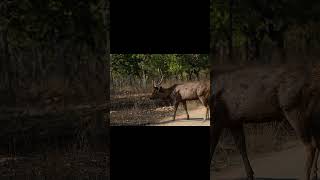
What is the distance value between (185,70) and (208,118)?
69cm

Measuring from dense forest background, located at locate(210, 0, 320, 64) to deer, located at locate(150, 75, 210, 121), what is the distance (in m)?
3.10

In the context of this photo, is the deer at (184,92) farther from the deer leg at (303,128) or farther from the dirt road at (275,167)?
the dirt road at (275,167)

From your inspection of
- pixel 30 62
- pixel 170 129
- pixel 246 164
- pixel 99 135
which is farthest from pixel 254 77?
pixel 30 62

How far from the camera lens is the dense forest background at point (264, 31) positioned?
30.6 ft

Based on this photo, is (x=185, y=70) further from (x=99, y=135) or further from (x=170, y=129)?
(x=99, y=135)

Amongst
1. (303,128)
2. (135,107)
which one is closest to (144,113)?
(135,107)

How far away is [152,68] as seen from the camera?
573cm

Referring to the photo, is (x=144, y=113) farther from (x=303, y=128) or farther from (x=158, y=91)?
(x=303, y=128)

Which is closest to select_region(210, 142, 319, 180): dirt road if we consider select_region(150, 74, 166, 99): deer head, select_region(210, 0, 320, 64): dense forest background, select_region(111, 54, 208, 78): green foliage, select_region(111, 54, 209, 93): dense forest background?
select_region(210, 0, 320, 64): dense forest background

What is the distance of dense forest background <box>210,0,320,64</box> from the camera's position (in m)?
9.31

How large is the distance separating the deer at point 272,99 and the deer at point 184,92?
734 millimetres

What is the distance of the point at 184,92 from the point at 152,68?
62 cm

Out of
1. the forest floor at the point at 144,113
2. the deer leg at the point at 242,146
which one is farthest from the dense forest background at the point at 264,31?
the forest floor at the point at 144,113

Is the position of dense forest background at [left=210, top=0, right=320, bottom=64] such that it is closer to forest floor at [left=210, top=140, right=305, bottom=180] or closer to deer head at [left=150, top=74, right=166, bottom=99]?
forest floor at [left=210, top=140, right=305, bottom=180]
